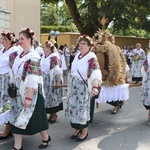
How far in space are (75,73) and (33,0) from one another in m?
13.4

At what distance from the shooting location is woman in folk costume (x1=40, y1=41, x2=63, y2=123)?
6.30m

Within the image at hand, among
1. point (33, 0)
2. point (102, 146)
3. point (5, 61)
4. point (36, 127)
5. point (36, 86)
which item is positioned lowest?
point (102, 146)

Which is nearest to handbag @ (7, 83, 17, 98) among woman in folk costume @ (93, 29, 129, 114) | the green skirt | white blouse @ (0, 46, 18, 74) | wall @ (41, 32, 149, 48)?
the green skirt

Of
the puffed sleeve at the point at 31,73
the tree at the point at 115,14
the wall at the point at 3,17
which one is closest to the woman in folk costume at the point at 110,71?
the puffed sleeve at the point at 31,73

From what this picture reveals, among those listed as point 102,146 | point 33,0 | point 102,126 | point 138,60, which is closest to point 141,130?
point 102,126

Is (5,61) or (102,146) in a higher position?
(5,61)

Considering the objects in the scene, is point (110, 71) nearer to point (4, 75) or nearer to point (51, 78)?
point (51, 78)

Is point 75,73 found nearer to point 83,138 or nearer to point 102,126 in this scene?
point 83,138

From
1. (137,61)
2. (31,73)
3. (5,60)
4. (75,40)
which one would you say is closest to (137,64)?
(137,61)

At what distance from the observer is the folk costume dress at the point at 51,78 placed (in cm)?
630

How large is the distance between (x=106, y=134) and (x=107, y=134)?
18 millimetres

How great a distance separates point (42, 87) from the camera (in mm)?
4754

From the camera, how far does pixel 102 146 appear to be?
5.20 m

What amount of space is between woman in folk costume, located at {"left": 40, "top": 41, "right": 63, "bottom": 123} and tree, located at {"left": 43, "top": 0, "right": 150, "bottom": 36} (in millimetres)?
15741
